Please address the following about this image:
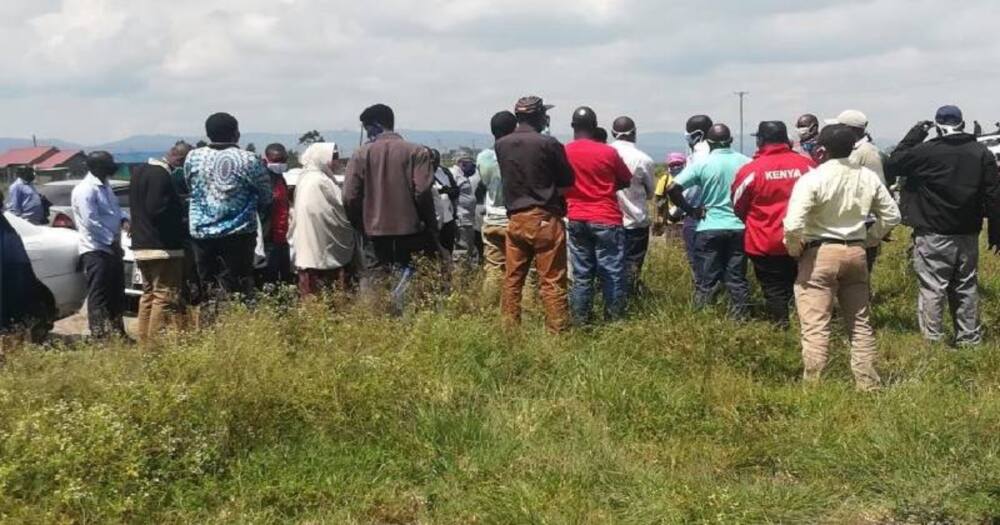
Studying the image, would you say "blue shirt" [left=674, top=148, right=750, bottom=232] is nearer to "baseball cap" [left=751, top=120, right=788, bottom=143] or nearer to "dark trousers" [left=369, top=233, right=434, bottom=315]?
"baseball cap" [left=751, top=120, right=788, bottom=143]

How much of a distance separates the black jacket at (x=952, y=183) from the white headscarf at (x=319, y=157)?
4363 millimetres

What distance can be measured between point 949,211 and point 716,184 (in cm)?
168

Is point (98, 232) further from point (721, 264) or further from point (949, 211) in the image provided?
point (949, 211)

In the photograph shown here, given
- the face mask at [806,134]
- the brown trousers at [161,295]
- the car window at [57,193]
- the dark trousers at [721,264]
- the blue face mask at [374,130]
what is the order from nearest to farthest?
the brown trousers at [161,295] < the blue face mask at [374,130] < the dark trousers at [721,264] < the face mask at [806,134] < the car window at [57,193]

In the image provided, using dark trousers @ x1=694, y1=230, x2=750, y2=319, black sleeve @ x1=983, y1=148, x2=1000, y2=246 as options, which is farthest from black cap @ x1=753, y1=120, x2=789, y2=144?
black sleeve @ x1=983, y1=148, x2=1000, y2=246

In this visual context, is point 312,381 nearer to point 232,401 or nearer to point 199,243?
point 232,401

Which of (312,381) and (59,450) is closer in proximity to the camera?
(59,450)

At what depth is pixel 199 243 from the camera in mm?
6645

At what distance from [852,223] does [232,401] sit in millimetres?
3793

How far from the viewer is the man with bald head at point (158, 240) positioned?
269 inches

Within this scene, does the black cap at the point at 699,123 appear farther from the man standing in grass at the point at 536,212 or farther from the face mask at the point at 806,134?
the man standing in grass at the point at 536,212

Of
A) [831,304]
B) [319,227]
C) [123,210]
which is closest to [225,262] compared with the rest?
[319,227]

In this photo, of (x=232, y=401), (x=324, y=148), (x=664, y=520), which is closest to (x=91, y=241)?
(x=324, y=148)

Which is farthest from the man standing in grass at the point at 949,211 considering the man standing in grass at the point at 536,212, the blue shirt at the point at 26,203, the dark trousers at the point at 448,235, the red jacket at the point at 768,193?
the blue shirt at the point at 26,203
